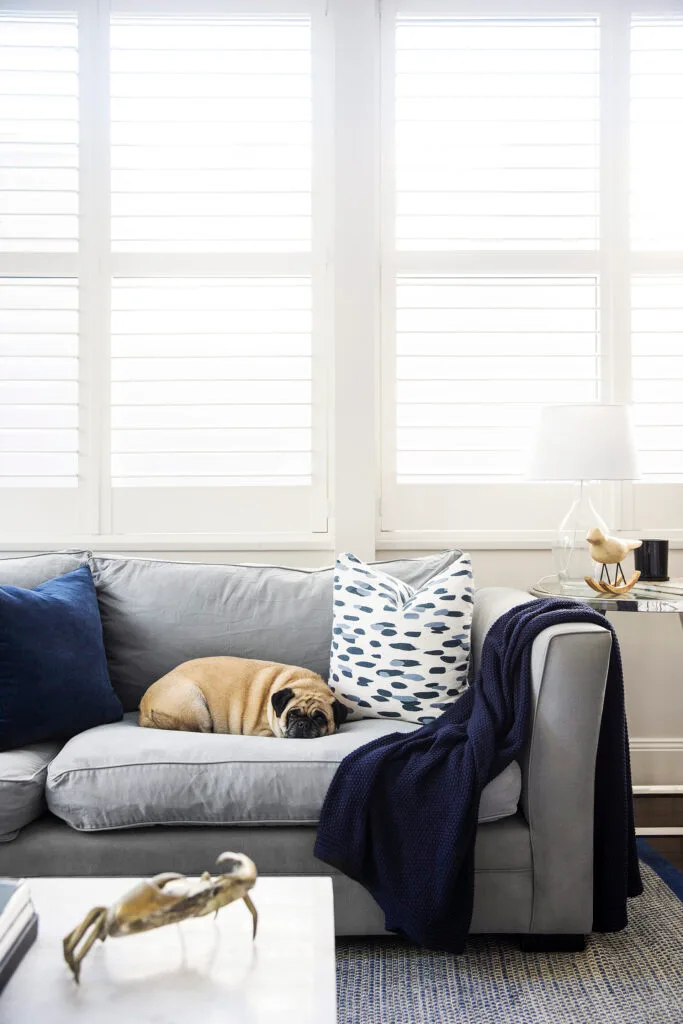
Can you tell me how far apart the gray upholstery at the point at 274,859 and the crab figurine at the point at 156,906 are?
671mm

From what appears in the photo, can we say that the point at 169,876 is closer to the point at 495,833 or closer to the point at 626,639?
the point at 495,833

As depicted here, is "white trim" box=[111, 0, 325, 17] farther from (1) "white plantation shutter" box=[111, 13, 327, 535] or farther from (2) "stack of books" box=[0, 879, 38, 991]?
(2) "stack of books" box=[0, 879, 38, 991]

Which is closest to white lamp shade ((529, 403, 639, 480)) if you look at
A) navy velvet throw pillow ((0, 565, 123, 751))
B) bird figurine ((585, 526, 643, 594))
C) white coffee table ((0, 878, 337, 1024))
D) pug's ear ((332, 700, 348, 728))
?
bird figurine ((585, 526, 643, 594))

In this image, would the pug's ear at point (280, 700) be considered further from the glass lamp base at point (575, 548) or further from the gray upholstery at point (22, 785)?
the glass lamp base at point (575, 548)

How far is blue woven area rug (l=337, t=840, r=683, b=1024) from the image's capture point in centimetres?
151

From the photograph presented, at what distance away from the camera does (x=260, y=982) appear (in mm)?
979

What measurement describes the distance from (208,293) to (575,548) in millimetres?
1532

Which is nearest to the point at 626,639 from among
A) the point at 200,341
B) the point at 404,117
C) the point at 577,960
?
the point at 577,960

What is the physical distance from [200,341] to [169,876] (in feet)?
6.80

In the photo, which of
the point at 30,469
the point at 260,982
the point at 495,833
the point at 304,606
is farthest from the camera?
the point at 30,469

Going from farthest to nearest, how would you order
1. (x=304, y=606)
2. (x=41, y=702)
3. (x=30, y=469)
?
1. (x=30, y=469)
2. (x=304, y=606)
3. (x=41, y=702)

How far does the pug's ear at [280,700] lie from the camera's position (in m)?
1.93

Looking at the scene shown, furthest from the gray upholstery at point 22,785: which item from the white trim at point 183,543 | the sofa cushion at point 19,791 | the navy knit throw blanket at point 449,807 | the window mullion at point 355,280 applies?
the window mullion at point 355,280

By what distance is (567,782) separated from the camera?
167 centimetres
